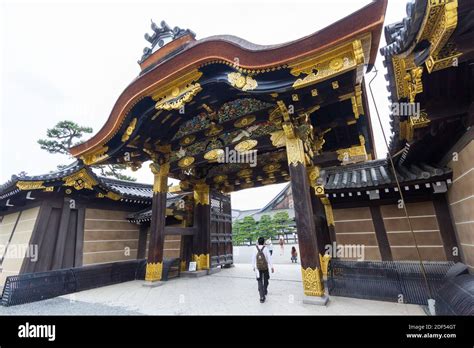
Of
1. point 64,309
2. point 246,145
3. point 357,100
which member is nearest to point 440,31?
point 357,100

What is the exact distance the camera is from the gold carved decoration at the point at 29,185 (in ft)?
22.3

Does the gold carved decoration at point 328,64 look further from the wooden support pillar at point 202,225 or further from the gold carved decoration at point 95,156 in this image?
the gold carved decoration at point 95,156

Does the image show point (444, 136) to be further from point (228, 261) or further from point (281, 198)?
point (281, 198)

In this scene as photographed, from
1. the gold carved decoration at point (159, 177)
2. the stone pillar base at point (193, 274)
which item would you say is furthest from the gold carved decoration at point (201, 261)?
the gold carved decoration at point (159, 177)

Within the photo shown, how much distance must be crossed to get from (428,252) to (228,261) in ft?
24.7

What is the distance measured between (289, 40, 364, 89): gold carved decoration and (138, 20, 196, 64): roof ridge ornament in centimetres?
489

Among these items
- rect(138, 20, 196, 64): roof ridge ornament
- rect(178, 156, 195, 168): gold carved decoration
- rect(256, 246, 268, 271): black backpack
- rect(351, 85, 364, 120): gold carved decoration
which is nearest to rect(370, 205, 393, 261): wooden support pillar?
rect(351, 85, 364, 120): gold carved decoration

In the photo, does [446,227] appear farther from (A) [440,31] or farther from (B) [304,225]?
(A) [440,31]

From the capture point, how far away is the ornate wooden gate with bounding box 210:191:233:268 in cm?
968

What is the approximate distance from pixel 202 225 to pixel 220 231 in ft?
4.19

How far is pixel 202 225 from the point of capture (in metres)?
9.33
